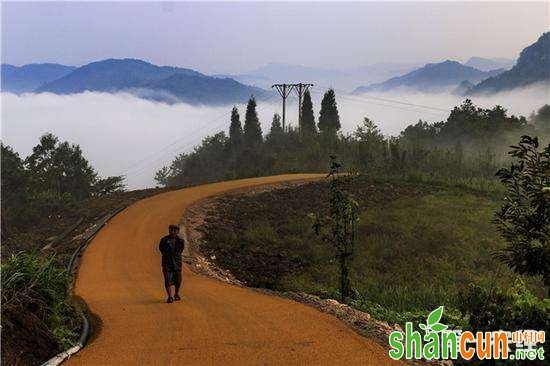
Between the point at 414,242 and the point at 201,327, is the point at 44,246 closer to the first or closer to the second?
the point at 201,327

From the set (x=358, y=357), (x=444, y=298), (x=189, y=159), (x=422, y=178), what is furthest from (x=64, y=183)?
(x=358, y=357)

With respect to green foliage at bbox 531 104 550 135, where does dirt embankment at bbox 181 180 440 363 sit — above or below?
below

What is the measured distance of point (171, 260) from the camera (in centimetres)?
1129

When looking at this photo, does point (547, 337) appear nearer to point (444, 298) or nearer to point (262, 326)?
point (262, 326)

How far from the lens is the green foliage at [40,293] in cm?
823

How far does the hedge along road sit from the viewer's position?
765 centimetres

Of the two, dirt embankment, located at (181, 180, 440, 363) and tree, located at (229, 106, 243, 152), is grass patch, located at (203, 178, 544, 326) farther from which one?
tree, located at (229, 106, 243, 152)

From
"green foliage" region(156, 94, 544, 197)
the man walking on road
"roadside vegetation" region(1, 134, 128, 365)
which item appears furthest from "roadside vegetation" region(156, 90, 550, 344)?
"roadside vegetation" region(1, 134, 128, 365)

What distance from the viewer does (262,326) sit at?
9219 millimetres

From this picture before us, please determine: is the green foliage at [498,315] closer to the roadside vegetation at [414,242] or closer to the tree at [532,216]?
the roadside vegetation at [414,242]

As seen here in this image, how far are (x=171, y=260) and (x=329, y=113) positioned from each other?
65.6 meters

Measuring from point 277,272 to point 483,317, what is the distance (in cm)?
1144

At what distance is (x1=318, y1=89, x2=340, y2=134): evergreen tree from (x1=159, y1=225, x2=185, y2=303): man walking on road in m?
63.4

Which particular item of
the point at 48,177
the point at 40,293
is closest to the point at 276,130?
the point at 48,177
